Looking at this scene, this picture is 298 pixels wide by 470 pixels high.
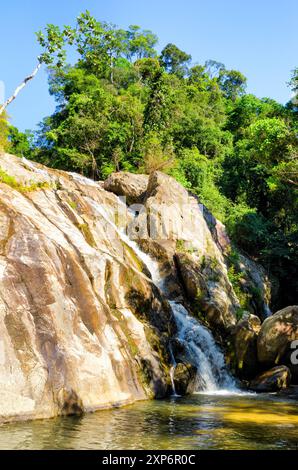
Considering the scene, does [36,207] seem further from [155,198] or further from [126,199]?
[126,199]

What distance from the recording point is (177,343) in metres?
16.8

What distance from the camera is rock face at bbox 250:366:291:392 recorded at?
16828mm

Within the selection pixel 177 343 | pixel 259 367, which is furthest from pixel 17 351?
pixel 259 367

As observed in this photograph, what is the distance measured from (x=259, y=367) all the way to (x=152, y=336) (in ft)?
17.0

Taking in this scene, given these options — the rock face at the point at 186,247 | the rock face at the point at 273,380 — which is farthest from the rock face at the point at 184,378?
the rock face at the point at 186,247

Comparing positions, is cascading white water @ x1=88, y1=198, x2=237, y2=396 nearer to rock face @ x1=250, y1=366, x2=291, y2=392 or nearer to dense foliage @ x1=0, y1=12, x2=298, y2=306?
rock face @ x1=250, y1=366, x2=291, y2=392

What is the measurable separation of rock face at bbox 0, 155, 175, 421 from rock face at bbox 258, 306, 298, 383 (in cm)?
390

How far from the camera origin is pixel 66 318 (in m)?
11.8

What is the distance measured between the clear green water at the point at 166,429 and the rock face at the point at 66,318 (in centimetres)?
68

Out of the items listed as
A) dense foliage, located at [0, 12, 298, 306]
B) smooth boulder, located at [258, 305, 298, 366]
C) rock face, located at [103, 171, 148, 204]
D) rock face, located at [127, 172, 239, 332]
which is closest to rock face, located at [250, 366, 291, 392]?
smooth boulder, located at [258, 305, 298, 366]

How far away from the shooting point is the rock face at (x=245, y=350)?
18.2 m

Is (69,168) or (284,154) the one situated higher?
(69,168)

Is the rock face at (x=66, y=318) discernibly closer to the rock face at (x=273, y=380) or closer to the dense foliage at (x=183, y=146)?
the rock face at (x=273, y=380)

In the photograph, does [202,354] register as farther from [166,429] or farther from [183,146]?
[183,146]
